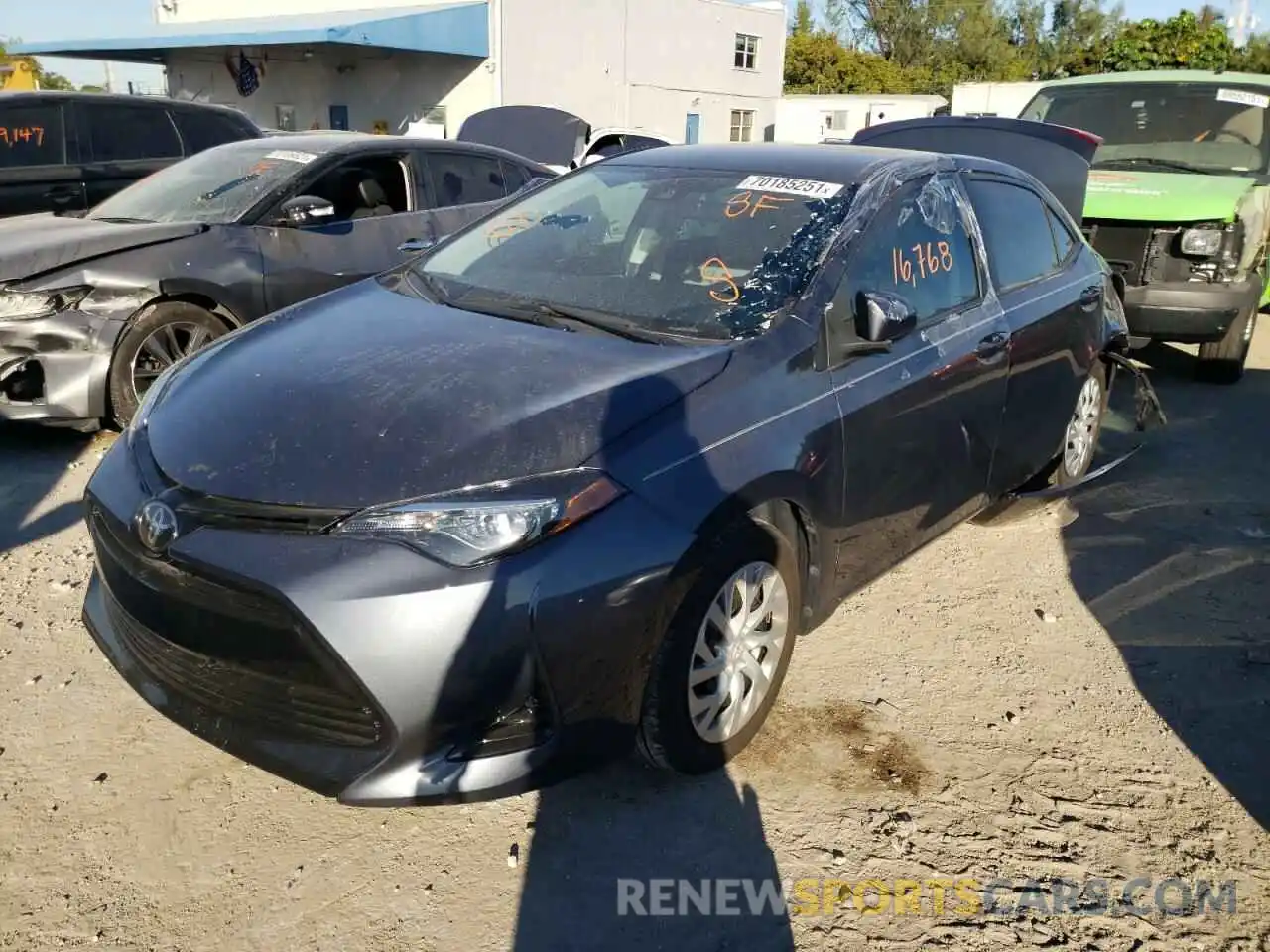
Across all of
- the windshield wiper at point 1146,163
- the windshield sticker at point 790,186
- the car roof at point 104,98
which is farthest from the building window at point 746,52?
the windshield sticker at point 790,186

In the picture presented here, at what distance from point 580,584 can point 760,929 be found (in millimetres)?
932

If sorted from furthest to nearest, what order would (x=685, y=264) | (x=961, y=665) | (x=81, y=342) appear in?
(x=81, y=342) < (x=961, y=665) < (x=685, y=264)

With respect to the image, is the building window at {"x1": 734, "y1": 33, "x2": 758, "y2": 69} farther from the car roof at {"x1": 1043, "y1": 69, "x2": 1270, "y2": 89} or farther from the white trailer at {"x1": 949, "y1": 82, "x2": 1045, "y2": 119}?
the car roof at {"x1": 1043, "y1": 69, "x2": 1270, "y2": 89}

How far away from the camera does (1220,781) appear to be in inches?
119

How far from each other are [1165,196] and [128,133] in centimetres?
760

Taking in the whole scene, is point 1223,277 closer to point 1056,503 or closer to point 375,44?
point 1056,503

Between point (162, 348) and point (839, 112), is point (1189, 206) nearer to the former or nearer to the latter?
point (162, 348)

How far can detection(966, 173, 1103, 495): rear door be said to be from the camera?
4055mm

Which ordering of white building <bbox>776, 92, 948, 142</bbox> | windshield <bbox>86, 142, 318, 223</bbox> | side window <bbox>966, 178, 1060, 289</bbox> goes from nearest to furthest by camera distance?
1. side window <bbox>966, 178, 1060, 289</bbox>
2. windshield <bbox>86, 142, 318, 223</bbox>
3. white building <bbox>776, 92, 948, 142</bbox>

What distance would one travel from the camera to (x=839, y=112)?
31.0 metres

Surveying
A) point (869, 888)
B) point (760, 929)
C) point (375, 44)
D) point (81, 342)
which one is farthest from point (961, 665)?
point (375, 44)

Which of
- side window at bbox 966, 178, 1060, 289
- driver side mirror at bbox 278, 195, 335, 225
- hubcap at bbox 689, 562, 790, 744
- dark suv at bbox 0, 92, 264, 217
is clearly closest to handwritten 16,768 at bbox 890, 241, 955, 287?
side window at bbox 966, 178, 1060, 289

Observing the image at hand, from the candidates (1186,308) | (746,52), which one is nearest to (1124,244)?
(1186,308)

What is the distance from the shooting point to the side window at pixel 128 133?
313 inches
